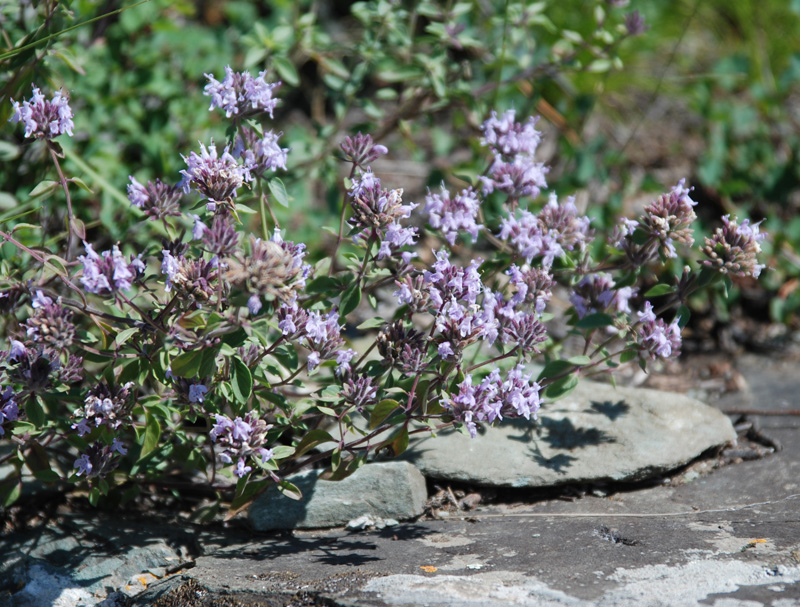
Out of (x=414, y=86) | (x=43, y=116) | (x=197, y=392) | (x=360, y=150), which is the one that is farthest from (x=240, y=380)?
(x=414, y=86)

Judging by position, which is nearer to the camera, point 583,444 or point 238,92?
point 238,92

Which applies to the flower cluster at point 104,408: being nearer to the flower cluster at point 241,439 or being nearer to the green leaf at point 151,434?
the green leaf at point 151,434

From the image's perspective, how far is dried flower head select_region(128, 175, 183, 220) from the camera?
2334 mm

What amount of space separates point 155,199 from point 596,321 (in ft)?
4.98

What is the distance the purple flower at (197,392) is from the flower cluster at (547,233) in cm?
114

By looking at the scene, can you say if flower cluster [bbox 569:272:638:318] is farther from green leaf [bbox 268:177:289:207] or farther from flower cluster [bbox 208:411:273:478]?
flower cluster [bbox 208:411:273:478]

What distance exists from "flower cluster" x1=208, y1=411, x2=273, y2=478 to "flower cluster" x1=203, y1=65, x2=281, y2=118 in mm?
943

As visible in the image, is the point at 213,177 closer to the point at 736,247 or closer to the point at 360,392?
the point at 360,392

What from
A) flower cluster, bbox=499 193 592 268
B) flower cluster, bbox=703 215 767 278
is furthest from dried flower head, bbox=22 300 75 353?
flower cluster, bbox=703 215 767 278

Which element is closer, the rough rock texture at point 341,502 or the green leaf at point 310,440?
the green leaf at point 310,440

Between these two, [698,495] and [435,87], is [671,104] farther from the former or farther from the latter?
[698,495]

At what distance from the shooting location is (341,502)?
269 cm

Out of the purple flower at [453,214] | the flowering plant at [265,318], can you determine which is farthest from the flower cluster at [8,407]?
the purple flower at [453,214]

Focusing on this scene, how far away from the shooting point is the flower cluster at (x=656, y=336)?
2.50m
